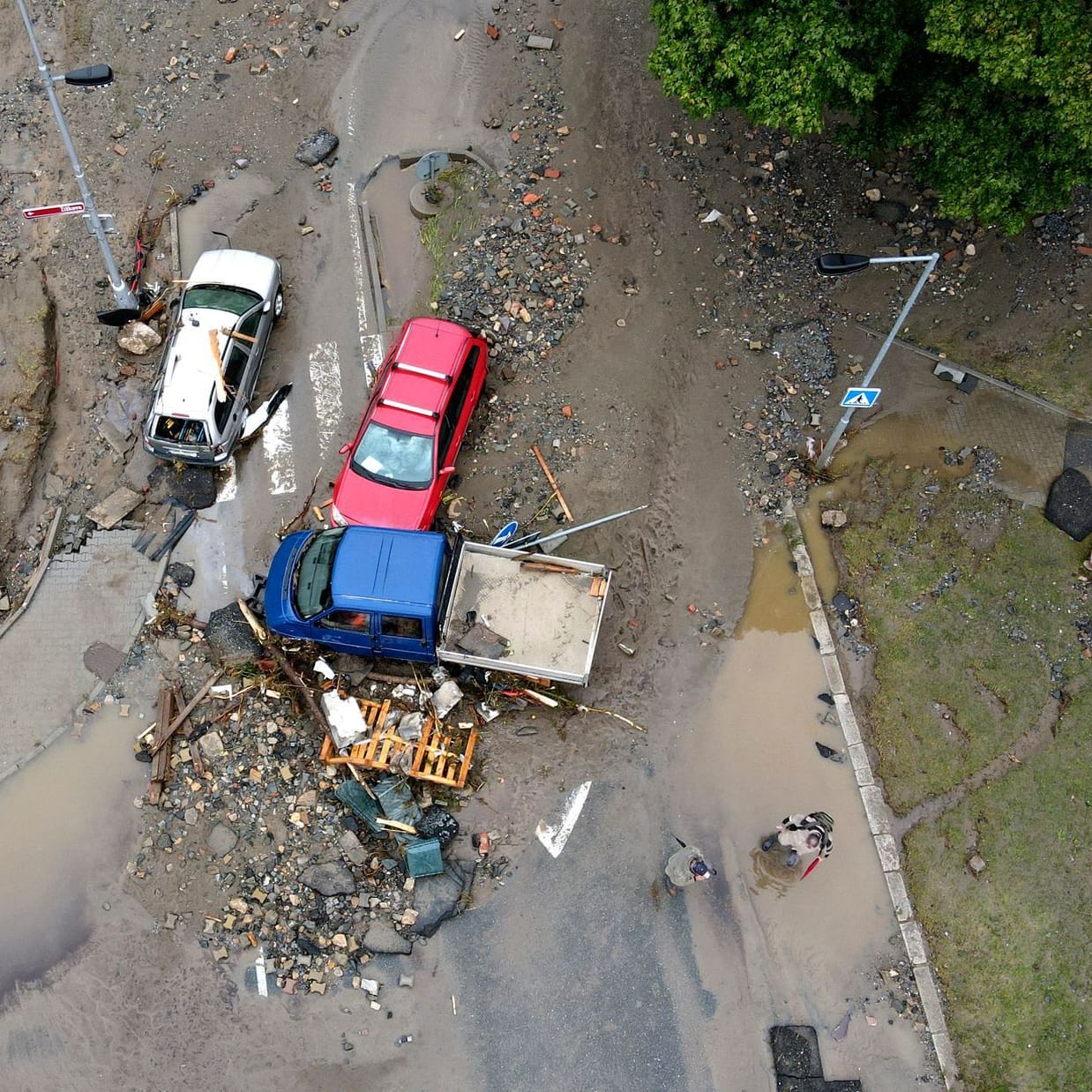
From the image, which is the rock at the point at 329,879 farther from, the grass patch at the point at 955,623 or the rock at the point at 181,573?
the grass patch at the point at 955,623

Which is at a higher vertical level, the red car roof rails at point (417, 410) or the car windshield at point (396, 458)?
the red car roof rails at point (417, 410)

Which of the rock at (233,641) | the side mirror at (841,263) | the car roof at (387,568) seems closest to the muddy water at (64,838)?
the rock at (233,641)

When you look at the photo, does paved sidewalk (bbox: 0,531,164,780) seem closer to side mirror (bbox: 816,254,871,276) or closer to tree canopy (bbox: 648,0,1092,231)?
side mirror (bbox: 816,254,871,276)

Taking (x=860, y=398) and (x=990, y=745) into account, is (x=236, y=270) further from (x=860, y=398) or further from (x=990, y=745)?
(x=990, y=745)

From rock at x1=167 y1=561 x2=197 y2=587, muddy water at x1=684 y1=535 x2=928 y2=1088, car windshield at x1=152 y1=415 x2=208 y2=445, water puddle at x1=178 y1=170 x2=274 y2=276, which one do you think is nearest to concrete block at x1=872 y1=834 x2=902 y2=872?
muddy water at x1=684 y1=535 x2=928 y2=1088

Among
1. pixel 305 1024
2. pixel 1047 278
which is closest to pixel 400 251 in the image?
pixel 1047 278

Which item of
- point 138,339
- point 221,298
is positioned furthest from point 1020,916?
point 138,339
